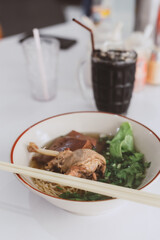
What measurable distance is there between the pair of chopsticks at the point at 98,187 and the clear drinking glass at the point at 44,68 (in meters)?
0.69

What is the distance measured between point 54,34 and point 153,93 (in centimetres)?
112

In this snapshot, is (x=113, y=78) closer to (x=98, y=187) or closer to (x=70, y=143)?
(x=70, y=143)

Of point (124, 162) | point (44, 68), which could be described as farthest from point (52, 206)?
point (44, 68)

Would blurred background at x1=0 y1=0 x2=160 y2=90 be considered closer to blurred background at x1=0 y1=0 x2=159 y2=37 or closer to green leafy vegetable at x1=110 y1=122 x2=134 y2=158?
blurred background at x1=0 y1=0 x2=159 y2=37

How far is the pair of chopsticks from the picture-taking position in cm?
64

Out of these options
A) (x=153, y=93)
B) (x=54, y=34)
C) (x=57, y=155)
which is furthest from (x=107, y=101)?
(x=54, y=34)

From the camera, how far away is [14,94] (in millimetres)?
1479

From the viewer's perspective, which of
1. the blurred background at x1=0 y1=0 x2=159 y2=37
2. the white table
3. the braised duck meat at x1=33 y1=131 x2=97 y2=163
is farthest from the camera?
the blurred background at x1=0 y1=0 x2=159 y2=37

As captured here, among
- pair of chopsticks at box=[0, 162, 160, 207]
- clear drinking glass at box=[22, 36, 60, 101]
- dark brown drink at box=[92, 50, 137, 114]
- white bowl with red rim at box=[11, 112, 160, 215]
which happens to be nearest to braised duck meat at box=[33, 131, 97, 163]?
white bowl with red rim at box=[11, 112, 160, 215]

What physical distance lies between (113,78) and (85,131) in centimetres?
26

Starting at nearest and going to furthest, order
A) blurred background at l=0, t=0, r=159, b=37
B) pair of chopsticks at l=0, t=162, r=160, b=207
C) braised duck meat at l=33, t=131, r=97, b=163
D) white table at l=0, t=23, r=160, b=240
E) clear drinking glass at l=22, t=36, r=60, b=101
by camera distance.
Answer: pair of chopsticks at l=0, t=162, r=160, b=207 → white table at l=0, t=23, r=160, b=240 → braised duck meat at l=33, t=131, r=97, b=163 → clear drinking glass at l=22, t=36, r=60, b=101 → blurred background at l=0, t=0, r=159, b=37

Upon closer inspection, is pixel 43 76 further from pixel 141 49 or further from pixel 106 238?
pixel 106 238

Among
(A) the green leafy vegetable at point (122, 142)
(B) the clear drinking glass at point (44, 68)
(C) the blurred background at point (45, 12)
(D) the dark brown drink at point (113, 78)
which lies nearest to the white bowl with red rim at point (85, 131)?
(A) the green leafy vegetable at point (122, 142)

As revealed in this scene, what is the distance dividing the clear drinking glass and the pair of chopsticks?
689 millimetres
